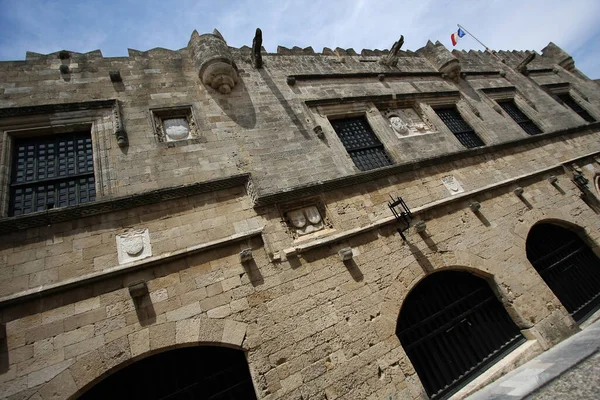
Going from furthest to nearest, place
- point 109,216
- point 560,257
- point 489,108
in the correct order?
point 489,108, point 560,257, point 109,216

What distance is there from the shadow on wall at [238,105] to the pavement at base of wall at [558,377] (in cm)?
626

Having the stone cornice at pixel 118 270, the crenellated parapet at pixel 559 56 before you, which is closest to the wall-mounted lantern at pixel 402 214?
the stone cornice at pixel 118 270

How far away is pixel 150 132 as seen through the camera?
5340 mm

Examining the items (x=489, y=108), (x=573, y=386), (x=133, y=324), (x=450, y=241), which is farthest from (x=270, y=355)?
(x=489, y=108)

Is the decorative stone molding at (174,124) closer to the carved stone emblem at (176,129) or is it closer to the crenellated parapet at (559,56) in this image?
the carved stone emblem at (176,129)

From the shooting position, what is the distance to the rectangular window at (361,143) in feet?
21.7

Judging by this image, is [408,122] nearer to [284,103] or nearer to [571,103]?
[284,103]

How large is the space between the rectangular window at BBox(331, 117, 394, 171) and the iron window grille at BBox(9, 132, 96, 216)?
5.42 m

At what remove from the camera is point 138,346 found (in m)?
3.43

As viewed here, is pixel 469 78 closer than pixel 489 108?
No

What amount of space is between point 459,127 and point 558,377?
6.88 meters

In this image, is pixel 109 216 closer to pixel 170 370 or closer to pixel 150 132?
pixel 150 132

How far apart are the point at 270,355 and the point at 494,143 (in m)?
8.07

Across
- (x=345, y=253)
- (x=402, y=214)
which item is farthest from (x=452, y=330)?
(x=345, y=253)
